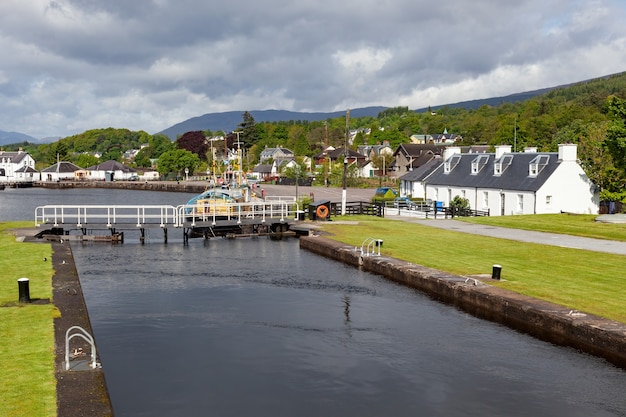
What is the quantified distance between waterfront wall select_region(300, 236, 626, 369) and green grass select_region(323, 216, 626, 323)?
95 centimetres

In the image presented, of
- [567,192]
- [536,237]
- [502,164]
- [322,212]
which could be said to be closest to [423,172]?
[502,164]

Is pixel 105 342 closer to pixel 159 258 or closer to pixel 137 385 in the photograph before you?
pixel 137 385

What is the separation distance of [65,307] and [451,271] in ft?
55.7

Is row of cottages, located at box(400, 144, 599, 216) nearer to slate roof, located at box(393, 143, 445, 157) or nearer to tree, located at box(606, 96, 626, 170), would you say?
tree, located at box(606, 96, 626, 170)

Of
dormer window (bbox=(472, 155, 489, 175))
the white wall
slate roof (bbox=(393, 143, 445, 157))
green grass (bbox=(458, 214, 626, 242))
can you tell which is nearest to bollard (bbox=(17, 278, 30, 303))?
green grass (bbox=(458, 214, 626, 242))

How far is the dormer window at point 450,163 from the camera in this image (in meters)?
73.4

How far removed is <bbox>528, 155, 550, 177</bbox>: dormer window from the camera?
59688 millimetres

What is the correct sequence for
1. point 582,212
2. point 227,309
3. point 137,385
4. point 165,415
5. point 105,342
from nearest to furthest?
point 165,415 → point 137,385 → point 105,342 → point 227,309 → point 582,212

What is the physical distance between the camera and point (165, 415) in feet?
50.2

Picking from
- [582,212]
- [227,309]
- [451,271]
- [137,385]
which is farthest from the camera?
[582,212]

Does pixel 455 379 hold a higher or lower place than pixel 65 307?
lower

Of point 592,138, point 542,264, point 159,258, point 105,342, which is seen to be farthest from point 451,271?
point 592,138

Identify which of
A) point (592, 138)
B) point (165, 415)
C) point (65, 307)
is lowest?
point (165, 415)

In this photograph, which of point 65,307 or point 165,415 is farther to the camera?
point 65,307
